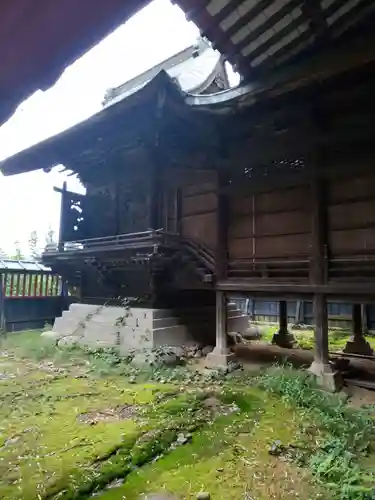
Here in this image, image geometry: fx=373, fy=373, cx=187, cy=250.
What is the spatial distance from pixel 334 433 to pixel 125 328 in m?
6.16

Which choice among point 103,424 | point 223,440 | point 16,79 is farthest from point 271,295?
point 16,79

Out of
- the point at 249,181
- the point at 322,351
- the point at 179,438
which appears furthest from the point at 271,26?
the point at 179,438

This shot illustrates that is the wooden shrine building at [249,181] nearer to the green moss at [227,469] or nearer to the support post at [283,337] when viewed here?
the support post at [283,337]

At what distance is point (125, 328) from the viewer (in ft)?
32.3

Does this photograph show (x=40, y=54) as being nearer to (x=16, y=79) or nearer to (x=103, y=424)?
(x=16, y=79)

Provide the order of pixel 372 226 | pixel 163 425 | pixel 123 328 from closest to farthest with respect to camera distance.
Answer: pixel 163 425 < pixel 372 226 < pixel 123 328

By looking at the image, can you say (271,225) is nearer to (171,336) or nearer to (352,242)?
(352,242)

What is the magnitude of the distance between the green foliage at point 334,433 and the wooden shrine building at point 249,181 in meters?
0.78

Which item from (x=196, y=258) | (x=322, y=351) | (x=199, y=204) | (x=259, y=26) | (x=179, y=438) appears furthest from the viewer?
(x=199, y=204)

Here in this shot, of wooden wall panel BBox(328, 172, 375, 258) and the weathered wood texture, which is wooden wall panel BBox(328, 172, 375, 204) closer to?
wooden wall panel BBox(328, 172, 375, 258)

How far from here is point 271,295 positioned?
802 cm

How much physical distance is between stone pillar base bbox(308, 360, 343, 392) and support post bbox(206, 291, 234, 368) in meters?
1.99

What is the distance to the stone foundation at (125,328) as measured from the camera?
9.34 meters

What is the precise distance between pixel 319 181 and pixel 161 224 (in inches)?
183
